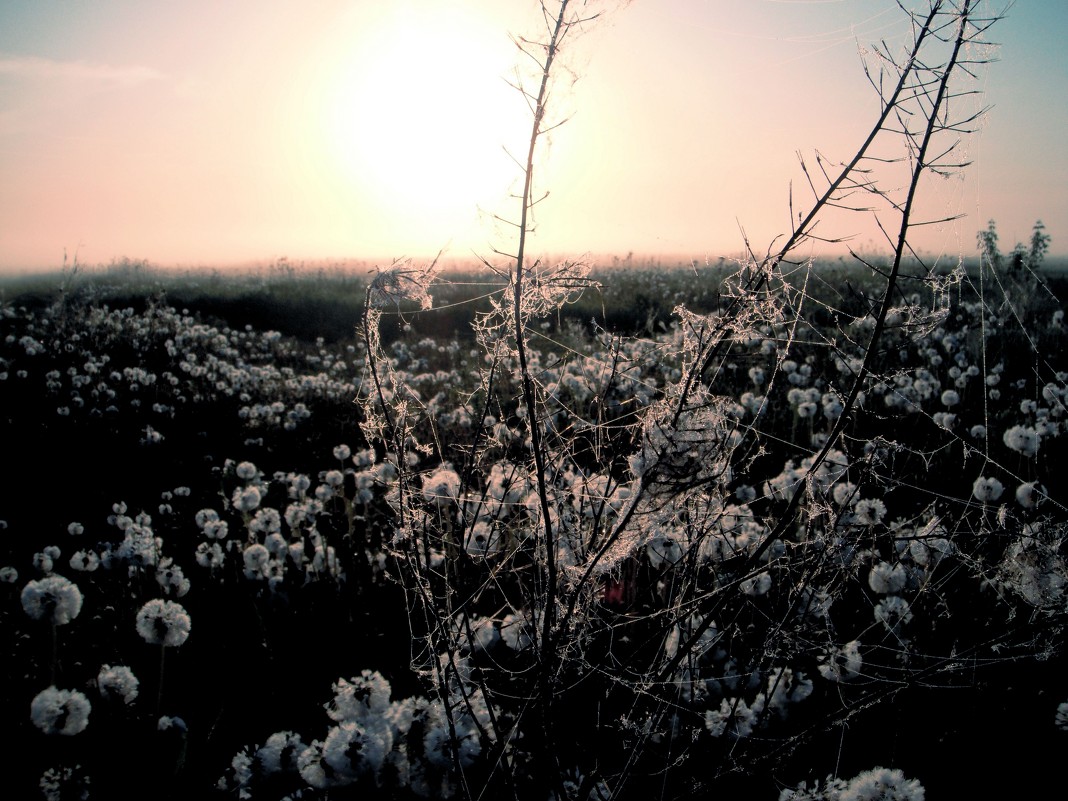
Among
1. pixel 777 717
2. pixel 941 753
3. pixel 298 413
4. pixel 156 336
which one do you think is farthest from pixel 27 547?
pixel 156 336

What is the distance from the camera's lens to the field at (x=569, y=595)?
1.43 meters

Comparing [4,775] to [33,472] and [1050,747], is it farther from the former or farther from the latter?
[33,472]

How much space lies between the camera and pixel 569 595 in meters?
1.46

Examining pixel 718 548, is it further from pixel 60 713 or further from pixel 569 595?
pixel 60 713

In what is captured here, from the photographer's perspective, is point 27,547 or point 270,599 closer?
point 270,599

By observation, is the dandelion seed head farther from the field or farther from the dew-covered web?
the dew-covered web

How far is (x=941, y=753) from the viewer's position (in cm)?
235

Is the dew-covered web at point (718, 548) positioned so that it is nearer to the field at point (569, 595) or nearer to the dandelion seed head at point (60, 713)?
the field at point (569, 595)

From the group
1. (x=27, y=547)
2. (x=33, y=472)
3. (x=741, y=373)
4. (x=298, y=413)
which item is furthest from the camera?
(x=741, y=373)

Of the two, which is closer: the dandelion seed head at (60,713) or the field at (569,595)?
the field at (569,595)

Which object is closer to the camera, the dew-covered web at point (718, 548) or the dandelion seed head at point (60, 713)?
the dew-covered web at point (718, 548)

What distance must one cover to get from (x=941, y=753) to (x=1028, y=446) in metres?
2.54

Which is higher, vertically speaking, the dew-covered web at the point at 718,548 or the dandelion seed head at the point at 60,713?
the dew-covered web at the point at 718,548

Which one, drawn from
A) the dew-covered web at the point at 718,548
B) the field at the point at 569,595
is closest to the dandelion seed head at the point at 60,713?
the field at the point at 569,595
